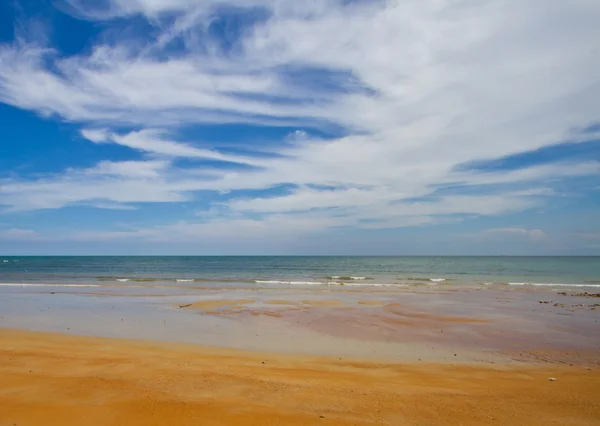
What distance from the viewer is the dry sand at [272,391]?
6215mm

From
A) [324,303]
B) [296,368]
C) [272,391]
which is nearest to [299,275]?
[324,303]

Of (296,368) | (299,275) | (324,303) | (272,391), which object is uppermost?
(272,391)

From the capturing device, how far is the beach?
21.0 ft

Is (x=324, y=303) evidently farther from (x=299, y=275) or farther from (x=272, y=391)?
(x=299, y=275)

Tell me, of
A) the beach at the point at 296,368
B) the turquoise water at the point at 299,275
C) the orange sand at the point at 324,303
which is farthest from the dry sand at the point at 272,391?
the turquoise water at the point at 299,275

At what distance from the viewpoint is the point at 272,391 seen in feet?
24.3

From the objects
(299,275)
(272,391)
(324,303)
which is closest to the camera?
(272,391)

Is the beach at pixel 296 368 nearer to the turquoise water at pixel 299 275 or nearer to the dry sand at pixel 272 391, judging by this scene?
the dry sand at pixel 272 391

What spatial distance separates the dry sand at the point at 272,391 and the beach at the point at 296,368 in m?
0.03

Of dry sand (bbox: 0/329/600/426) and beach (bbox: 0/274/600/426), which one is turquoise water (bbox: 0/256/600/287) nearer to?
beach (bbox: 0/274/600/426)

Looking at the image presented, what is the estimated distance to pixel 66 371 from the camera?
28.0ft

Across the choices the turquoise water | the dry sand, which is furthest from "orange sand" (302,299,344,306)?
the turquoise water

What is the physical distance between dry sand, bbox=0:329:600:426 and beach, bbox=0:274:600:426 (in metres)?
0.03

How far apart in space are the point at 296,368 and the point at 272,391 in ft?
6.58
